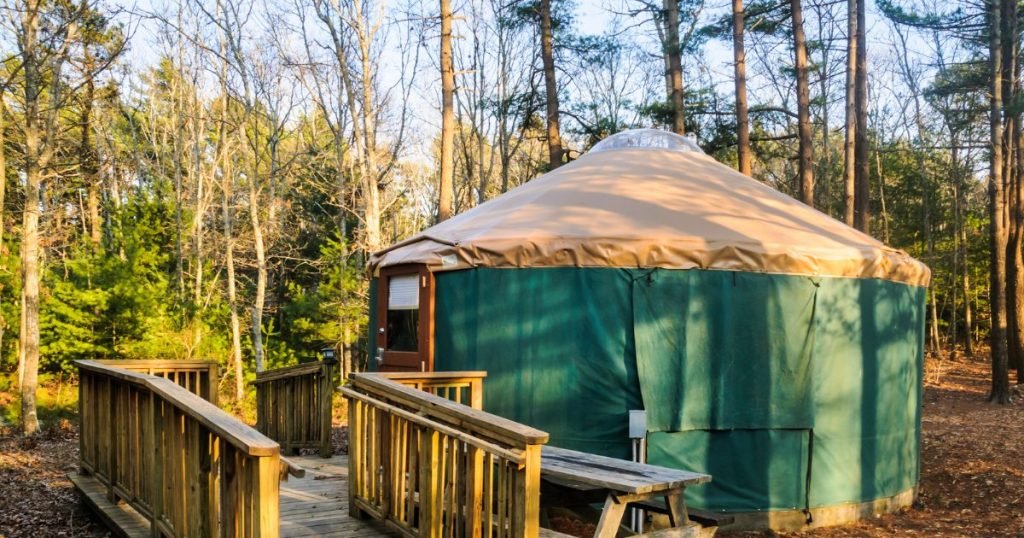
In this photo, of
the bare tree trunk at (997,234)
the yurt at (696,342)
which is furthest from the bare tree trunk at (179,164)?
the bare tree trunk at (997,234)

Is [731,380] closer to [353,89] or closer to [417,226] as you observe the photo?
[353,89]

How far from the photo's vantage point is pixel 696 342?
5.16 m

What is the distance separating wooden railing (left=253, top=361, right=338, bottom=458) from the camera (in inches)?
250

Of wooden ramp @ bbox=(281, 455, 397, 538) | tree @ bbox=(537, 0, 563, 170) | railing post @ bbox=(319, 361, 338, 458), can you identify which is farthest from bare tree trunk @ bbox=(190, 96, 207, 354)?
wooden ramp @ bbox=(281, 455, 397, 538)

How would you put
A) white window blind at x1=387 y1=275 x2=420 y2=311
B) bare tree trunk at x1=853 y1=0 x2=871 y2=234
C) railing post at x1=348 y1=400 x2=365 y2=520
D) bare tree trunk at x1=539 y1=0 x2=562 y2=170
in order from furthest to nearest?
bare tree trunk at x1=539 y1=0 x2=562 y2=170, bare tree trunk at x1=853 y1=0 x2=871 y2=234, white window blind at x1=387 y1=275 x2=420 y2=311, railing post at x1=348 y1=400 x2=365 y2=520

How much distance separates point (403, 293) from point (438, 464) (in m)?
3.02

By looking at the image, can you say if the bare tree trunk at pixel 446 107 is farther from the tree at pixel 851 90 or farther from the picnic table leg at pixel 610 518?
the picnic table leg at pixel 610 518

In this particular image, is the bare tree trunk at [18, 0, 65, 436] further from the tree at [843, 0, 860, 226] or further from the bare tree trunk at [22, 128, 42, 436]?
the tree at [843, 0, 860, 226]

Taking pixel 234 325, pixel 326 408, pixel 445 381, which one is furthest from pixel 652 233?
pixel 234 325

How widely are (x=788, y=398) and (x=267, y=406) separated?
4.88m

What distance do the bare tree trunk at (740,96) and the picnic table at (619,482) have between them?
846 centimetres

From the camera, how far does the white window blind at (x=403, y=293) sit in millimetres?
5902

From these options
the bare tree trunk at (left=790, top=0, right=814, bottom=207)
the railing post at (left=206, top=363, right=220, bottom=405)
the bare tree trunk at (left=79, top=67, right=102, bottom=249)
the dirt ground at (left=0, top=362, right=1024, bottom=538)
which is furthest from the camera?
the bare tree trunk at (left=79, top=67, right=102, bottom=249)

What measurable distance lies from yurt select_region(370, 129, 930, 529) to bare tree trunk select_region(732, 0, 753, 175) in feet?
18.9
